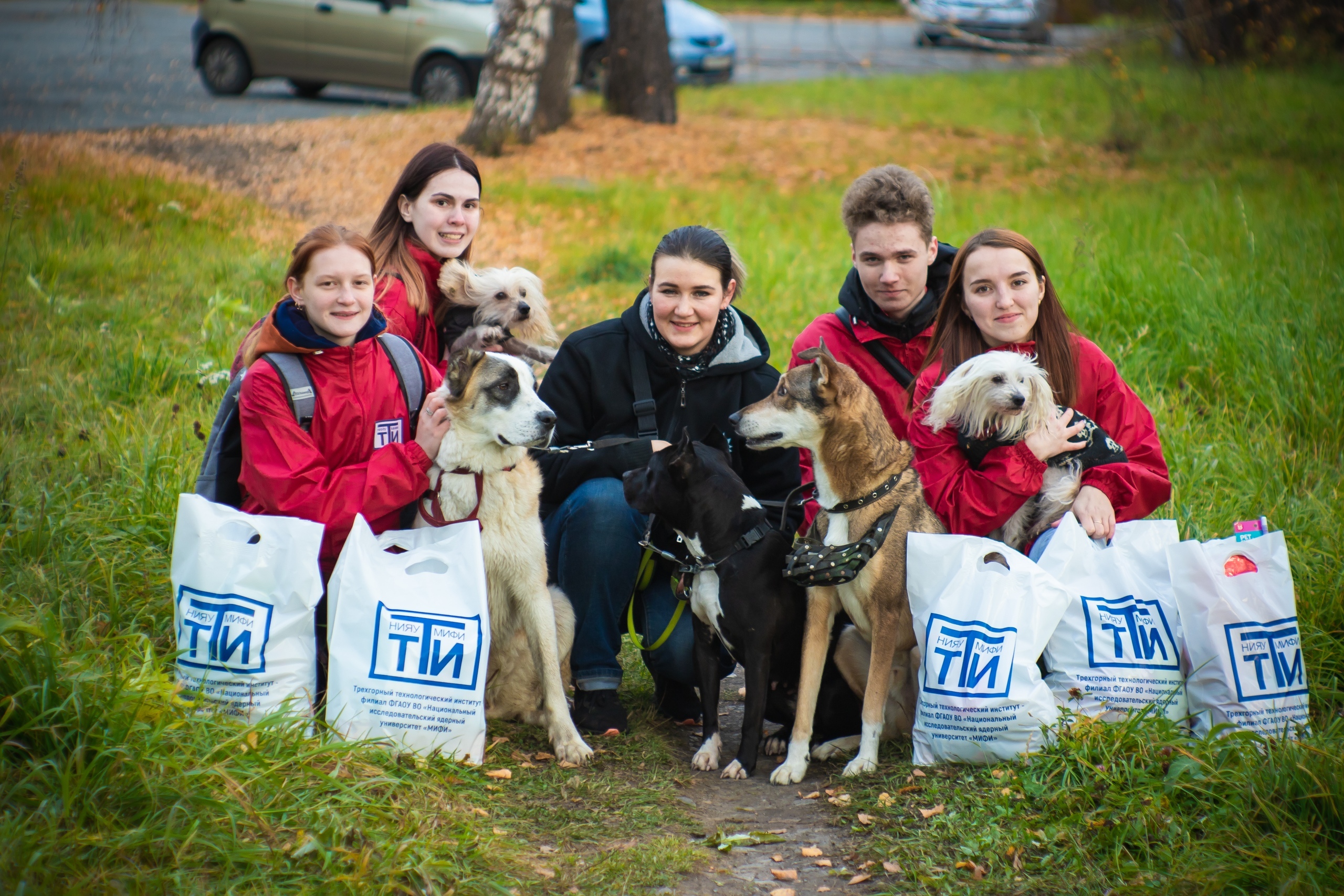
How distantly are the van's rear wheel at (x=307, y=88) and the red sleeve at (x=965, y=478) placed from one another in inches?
507

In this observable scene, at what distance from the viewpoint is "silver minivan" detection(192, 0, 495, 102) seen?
13055mm

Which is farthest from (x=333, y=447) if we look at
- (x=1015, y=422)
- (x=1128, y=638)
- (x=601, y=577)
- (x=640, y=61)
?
(x=640, y=61)

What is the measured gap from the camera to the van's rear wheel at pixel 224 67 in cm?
1323

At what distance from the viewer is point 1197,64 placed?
14859mm

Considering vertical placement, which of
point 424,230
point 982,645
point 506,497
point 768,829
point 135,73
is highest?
point 135,73

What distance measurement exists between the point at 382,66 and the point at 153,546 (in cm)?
1109

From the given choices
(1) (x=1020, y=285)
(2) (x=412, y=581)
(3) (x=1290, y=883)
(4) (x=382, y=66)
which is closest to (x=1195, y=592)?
(3) (x=1290, y=883)

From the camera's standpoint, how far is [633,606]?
413cm

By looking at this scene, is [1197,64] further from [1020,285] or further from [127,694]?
[127,694]

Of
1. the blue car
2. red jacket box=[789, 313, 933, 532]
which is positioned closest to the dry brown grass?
the blue car

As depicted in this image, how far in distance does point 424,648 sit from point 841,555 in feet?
4.75

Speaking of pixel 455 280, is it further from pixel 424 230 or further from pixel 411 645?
pixel 411 645

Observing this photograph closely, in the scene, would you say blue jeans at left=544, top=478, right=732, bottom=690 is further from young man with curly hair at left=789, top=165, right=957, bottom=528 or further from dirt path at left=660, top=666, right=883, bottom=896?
young man with curly hair at left=789, top=165, right=957, bottom=528

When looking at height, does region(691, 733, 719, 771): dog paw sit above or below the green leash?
below
